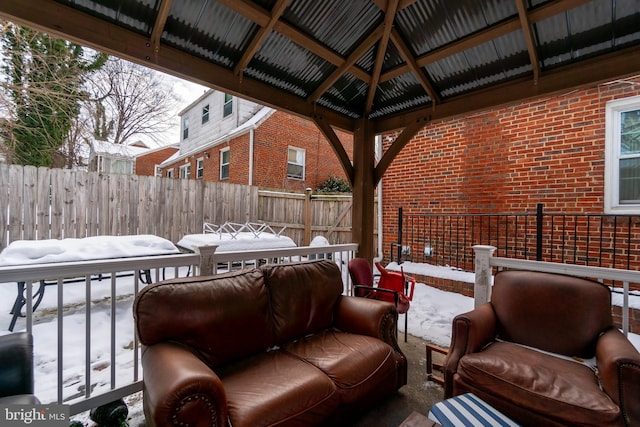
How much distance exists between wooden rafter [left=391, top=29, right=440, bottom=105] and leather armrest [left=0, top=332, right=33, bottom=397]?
124 inches

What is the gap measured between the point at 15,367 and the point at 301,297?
159cm

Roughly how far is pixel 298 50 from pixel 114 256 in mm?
3188

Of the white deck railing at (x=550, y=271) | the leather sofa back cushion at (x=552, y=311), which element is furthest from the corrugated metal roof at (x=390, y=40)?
the leather sofa back cushion at (x=552, y=311)

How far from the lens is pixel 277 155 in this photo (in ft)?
31.6

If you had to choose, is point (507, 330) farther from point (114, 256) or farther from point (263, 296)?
point (114, 256)

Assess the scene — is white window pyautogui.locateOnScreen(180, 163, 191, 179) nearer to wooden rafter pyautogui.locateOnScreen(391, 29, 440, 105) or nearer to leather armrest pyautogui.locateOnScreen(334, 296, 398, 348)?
wooden rafter pyautogui.locateOnScreen(391, 29, 440, 105)

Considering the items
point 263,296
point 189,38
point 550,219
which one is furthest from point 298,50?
point 550,219

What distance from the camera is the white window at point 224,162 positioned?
10.4m

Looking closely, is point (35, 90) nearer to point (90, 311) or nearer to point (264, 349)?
point (90, 311)

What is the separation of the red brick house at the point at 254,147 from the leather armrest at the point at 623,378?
847 centimetres

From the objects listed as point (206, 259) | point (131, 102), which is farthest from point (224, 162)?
point (206, 259)

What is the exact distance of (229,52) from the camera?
2.45 m

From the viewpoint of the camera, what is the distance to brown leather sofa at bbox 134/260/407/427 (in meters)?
1.32

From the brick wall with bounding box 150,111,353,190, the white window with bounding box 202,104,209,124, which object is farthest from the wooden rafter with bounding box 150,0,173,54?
the white window with bounding box 202,104,209,124
